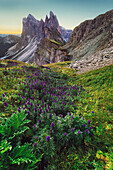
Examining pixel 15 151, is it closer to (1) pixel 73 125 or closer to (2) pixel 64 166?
(2) pixel 64 166

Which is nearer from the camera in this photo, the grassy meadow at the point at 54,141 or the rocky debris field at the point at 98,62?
the grassy meadow at the point at 54,141

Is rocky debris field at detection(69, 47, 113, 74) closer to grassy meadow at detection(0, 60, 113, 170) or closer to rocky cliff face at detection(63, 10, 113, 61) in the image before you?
grassy meadow at detection(0, 60, 113, 170)

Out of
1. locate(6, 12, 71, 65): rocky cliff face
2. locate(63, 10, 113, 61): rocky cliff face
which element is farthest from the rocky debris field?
locate(6, 12, 71, 65): rocky cliff face

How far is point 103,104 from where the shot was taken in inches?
208

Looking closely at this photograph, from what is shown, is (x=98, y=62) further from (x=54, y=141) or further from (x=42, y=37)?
(x=42, y=37)

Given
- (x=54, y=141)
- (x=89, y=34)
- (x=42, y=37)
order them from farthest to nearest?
(x=42, y=37) → (x=89, y=34) → (x=54, y=141)

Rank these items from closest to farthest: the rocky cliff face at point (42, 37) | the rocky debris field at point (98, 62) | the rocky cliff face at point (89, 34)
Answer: the rocky debris field at point (98, 62) → the rocky cliff face at point (89, 34) → the rocky cliff face at point (42, 37)

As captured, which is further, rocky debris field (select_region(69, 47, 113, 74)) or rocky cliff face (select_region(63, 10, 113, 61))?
rocky cliff face (select_region(63, 10, 113, 61))

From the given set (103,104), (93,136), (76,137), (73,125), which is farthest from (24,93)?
(103,104)

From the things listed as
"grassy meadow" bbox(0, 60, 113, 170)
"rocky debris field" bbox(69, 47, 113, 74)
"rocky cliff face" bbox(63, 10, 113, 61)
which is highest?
"rocky cliff face" bbox(63, 10, 113, 61)

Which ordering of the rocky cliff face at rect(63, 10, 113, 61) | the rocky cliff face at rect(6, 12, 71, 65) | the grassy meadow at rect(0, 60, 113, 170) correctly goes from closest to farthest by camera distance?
1. the grassy meadow at rect(0, 60, 113, 170)
2. the rocky cliff face at rect(63, 10, 113, 61)
3. the rocky cliff face at rect(6, 12, 71, 65)

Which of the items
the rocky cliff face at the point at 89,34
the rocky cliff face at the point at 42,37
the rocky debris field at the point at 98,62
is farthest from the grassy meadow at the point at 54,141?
the rocky cliff face at the point at 42,37

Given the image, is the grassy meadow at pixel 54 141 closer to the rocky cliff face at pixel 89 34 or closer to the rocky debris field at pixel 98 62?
the rocky debris field at pixel 98 62

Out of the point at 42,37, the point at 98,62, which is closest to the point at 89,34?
the point at 98,62
